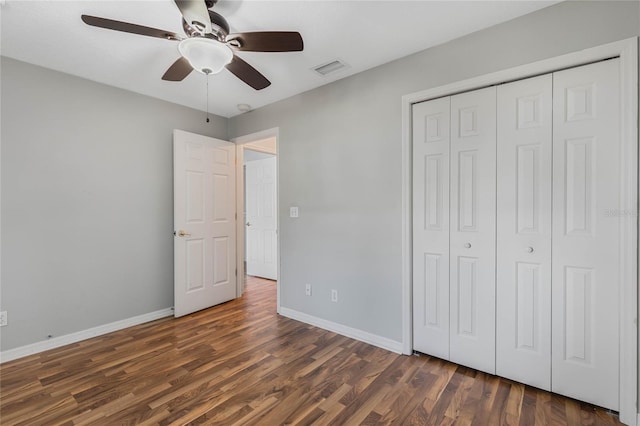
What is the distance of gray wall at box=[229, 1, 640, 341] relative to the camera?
1843 mm

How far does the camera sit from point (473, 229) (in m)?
2.15

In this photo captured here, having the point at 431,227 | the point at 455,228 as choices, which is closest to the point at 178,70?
the point at 431,227

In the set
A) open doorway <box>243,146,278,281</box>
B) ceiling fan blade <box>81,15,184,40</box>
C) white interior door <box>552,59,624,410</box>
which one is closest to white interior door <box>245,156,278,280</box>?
open doorway <box>243,146,278,281</box>

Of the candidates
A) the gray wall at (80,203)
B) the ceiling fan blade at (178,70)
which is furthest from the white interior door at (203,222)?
the ceiling fan blade at (178,70)

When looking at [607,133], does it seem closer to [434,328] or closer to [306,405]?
[434,328]

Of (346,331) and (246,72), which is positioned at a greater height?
(246,72)

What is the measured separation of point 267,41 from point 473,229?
189 cm

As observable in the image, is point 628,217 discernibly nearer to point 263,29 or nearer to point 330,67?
point 330,67

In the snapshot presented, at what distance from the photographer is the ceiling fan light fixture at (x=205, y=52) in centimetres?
164

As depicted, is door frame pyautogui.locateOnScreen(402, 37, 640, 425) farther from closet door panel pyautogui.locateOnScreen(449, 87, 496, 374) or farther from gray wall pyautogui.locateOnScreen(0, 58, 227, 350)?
gray wall pyautogui.locateOnScreen(0, 58, 227, 350)

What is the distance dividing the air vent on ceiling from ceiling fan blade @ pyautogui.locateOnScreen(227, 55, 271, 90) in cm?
65

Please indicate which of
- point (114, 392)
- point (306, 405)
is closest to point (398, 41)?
point (306, 405)

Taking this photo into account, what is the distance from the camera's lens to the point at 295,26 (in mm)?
2010

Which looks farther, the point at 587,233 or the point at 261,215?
the point at 261,215
